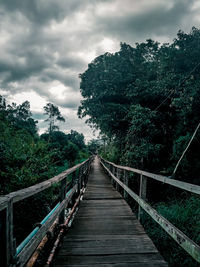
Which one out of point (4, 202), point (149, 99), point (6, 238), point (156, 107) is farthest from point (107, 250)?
point (156, 107)

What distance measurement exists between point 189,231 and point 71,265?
12.3 ft

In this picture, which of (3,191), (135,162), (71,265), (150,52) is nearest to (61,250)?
(71,265)

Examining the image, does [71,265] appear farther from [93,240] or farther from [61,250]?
[93,240]

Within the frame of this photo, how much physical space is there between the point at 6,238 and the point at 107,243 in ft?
5.37

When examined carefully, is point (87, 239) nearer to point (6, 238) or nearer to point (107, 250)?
point (107, 250)

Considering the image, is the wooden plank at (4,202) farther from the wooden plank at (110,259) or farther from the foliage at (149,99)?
the foliage at (149,99)

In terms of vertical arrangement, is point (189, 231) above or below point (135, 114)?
below

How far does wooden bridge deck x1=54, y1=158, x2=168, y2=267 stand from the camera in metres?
1.89

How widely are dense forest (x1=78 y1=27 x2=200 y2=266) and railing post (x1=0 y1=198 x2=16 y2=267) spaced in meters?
4.58

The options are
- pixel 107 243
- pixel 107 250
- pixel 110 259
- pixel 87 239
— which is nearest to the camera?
pixel 110 259

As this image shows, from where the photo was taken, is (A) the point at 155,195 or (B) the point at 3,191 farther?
(A) the point at 155,195

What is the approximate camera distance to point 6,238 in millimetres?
1147

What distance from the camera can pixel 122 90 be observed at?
38.6ft

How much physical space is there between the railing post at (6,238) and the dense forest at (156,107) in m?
4.58
